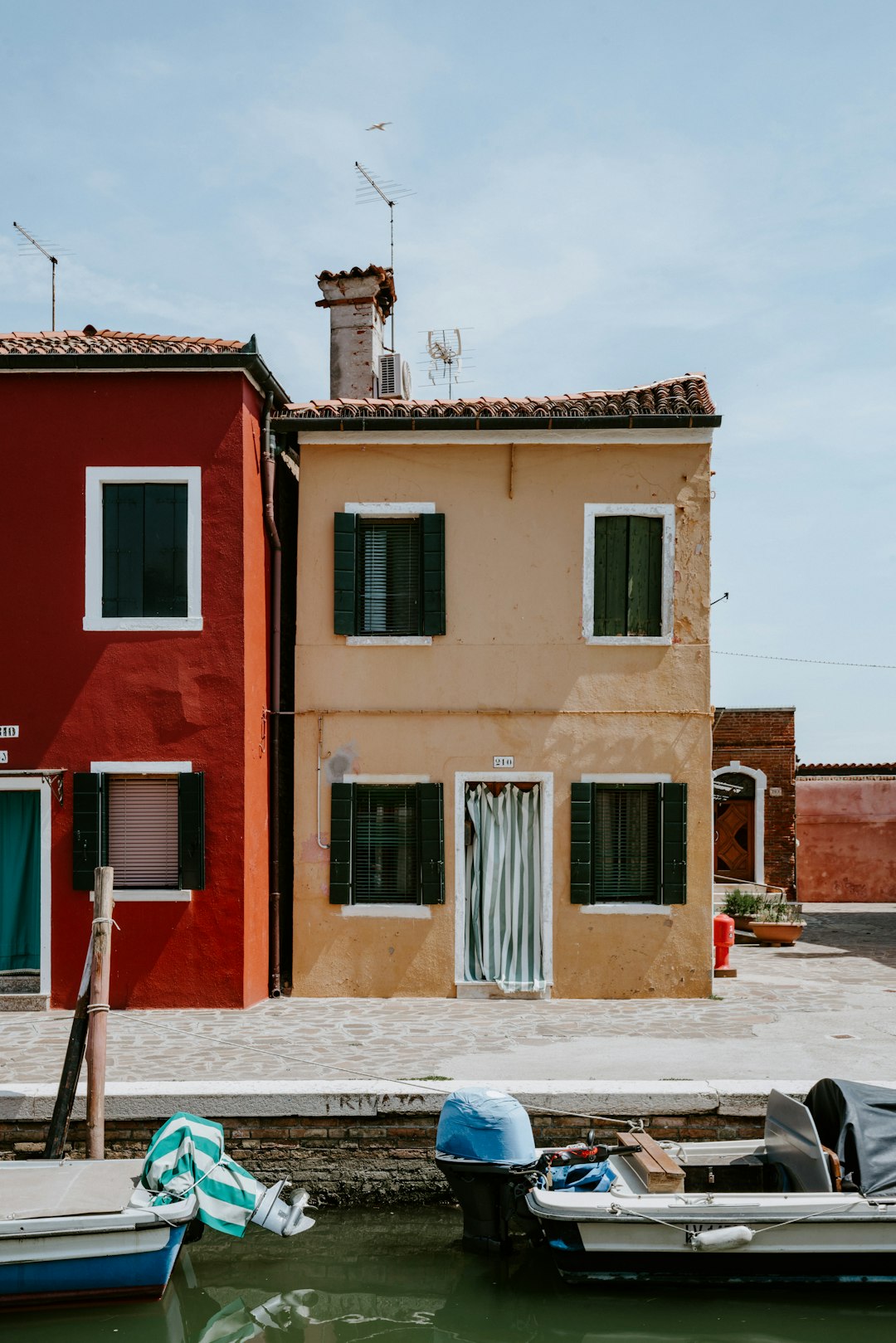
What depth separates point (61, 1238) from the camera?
720cm

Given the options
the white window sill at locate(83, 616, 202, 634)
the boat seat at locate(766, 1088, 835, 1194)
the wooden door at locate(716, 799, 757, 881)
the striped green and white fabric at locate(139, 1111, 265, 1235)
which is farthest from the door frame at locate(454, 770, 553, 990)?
the wooden door at locate(716, 799, 757, 881)

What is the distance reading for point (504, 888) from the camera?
42.7 ft

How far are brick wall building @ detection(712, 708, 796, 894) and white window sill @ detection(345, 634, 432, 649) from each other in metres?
12.5

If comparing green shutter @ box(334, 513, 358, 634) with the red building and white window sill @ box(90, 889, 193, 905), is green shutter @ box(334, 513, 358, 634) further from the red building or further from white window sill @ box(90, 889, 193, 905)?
white window sill @ box(90, 889, 193, 905)

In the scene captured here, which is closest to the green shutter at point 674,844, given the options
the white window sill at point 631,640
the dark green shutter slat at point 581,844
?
the dark green shutter slat at point 581,844

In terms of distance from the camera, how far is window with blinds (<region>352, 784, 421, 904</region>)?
13.0 m

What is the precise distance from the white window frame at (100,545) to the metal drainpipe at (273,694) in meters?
0.84

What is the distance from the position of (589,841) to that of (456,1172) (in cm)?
533

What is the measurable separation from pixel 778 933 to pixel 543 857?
664 cm

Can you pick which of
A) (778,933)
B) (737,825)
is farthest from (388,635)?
(737,825)

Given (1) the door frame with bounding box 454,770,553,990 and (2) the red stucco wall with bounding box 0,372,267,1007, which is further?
(1) the door frame with bounding box 454,770,553,990

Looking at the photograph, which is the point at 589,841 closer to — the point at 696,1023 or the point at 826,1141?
the point at 696,1023

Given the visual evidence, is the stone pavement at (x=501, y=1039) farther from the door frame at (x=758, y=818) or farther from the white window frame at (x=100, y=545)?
the door frame at (x=758, y=818)

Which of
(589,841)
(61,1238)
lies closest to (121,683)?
(589,841)
